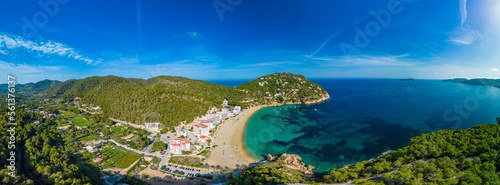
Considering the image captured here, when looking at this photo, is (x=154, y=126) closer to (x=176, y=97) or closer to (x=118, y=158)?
(x=176, y=97)

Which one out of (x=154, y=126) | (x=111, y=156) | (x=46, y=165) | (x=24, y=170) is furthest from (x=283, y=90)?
(x=24, y=170)

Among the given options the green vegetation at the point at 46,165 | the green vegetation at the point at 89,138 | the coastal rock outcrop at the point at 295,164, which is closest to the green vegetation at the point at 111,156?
the green vegetation at the point at 46,165

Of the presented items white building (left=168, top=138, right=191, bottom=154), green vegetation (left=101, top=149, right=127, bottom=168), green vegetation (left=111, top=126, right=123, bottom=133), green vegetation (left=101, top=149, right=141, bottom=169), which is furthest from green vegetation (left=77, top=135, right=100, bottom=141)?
white building (left=168, top=138, right=191, bottom=154)

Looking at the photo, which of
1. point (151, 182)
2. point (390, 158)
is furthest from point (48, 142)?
point (390, 158)

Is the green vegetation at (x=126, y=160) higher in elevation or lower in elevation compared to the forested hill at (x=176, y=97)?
lower

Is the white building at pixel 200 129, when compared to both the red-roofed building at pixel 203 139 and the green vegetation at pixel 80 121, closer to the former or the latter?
the red-roofed building at pixel 203 139

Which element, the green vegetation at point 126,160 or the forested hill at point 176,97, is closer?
the green vegetation at point 126,160
